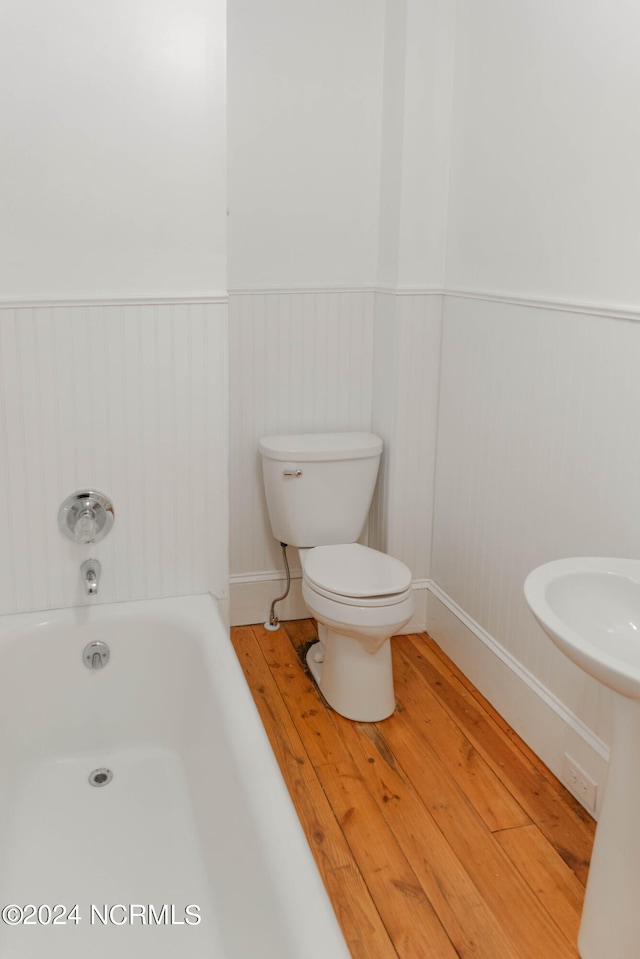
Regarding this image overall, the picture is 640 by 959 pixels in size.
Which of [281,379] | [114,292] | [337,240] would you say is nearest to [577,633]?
[114,292]

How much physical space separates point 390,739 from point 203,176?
5.51 ft

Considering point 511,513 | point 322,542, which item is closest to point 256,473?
point 322,542

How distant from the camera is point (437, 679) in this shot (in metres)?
2.85

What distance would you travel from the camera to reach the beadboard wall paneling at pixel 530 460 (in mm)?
2012

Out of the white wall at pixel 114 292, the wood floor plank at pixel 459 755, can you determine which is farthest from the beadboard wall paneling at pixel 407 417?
the white wall at pixel 114 292

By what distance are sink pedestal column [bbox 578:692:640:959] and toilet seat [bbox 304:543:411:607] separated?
96cm

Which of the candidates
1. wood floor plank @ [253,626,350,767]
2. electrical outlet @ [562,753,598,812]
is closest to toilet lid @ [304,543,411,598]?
wood floor plank @ [253,626,350,767]

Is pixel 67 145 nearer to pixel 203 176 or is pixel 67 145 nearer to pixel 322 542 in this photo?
pixel 203 176

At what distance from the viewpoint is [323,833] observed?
6.85 ft

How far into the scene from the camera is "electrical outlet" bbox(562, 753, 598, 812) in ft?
7.00

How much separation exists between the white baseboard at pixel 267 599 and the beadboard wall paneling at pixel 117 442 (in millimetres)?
808

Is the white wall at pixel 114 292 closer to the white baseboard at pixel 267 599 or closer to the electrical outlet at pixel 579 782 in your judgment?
the white baseboard at pixel 267 599

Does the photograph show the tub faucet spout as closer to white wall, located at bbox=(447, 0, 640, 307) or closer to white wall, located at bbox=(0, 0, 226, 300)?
white wall, located at bbox=(0, 0, 226, 300)

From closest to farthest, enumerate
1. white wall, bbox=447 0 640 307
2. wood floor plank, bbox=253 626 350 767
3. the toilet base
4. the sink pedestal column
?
the sink pedestal column < white wall, bbox=447 0 640 307 < wood floor plank, bbox=253 626 350 767 < the toilet base
